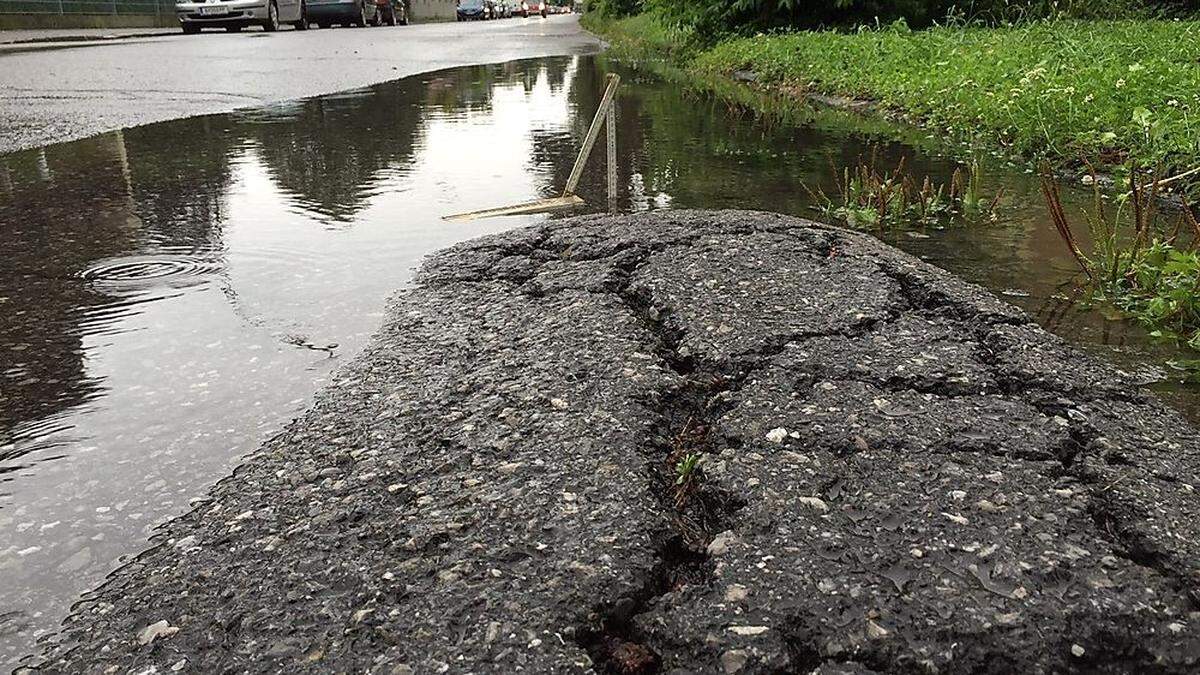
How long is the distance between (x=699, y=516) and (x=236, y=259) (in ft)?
8.42

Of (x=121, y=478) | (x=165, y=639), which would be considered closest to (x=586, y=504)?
(x=165, y=639)

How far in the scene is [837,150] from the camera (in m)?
6.11

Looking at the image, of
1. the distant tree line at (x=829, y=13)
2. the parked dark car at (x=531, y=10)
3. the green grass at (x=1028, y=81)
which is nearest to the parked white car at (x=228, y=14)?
the distant tree line at (x=829, y=13)

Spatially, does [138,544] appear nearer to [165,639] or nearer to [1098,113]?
[165,639]

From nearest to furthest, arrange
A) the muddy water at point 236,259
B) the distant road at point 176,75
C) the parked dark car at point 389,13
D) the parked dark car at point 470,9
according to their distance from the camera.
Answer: the muddy water at point 236,259
the distant road at point 176,75
the parked dark car at point 389,13
the parked dark car at point 470,9

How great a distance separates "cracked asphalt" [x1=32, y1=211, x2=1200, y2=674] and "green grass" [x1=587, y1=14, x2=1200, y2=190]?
70.9 inches

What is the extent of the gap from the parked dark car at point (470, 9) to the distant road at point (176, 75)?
31500 mm

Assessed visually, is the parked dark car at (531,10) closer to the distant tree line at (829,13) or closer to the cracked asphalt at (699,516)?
the distant tree line at (829,13)

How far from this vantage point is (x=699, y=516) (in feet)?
5.63

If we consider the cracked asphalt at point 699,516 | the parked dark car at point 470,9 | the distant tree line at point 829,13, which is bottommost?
the cracked asphalt at point 699,516

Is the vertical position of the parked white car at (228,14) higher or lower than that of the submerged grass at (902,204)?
higher

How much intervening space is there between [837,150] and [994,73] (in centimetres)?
194

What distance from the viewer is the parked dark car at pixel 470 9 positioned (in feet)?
160

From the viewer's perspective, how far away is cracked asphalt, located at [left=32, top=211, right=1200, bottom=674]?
139cm
